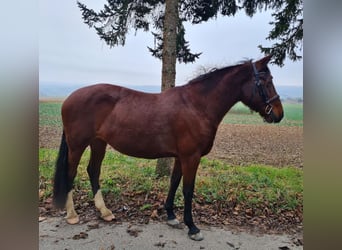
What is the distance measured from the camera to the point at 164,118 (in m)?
1.73

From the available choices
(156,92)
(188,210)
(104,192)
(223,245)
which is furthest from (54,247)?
(156,92)

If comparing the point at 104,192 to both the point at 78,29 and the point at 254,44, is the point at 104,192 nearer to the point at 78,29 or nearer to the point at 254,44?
the point at 78,29

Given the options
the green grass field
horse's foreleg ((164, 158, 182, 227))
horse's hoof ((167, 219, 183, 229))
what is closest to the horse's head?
the green grass field

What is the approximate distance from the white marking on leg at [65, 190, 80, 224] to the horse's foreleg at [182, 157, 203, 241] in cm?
73

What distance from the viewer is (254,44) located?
1.86 m

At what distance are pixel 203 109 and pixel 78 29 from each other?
103 cm

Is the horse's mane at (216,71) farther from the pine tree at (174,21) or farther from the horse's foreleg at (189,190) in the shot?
the horse's foreleg at (189,190)

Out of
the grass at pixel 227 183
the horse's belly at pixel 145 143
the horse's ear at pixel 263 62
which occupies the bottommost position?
the grass at pixel 227 183

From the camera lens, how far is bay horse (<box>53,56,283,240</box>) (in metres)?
1.72

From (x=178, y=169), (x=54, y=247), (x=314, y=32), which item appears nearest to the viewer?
(x=314, y=32)

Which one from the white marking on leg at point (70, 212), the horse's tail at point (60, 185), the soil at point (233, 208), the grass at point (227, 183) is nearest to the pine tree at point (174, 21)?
the soil at point (233, 208)

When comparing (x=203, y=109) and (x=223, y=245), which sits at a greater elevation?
(x=203, y=109)

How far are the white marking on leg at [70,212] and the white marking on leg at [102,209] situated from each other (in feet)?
0.49

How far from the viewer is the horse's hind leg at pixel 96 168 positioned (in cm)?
181
